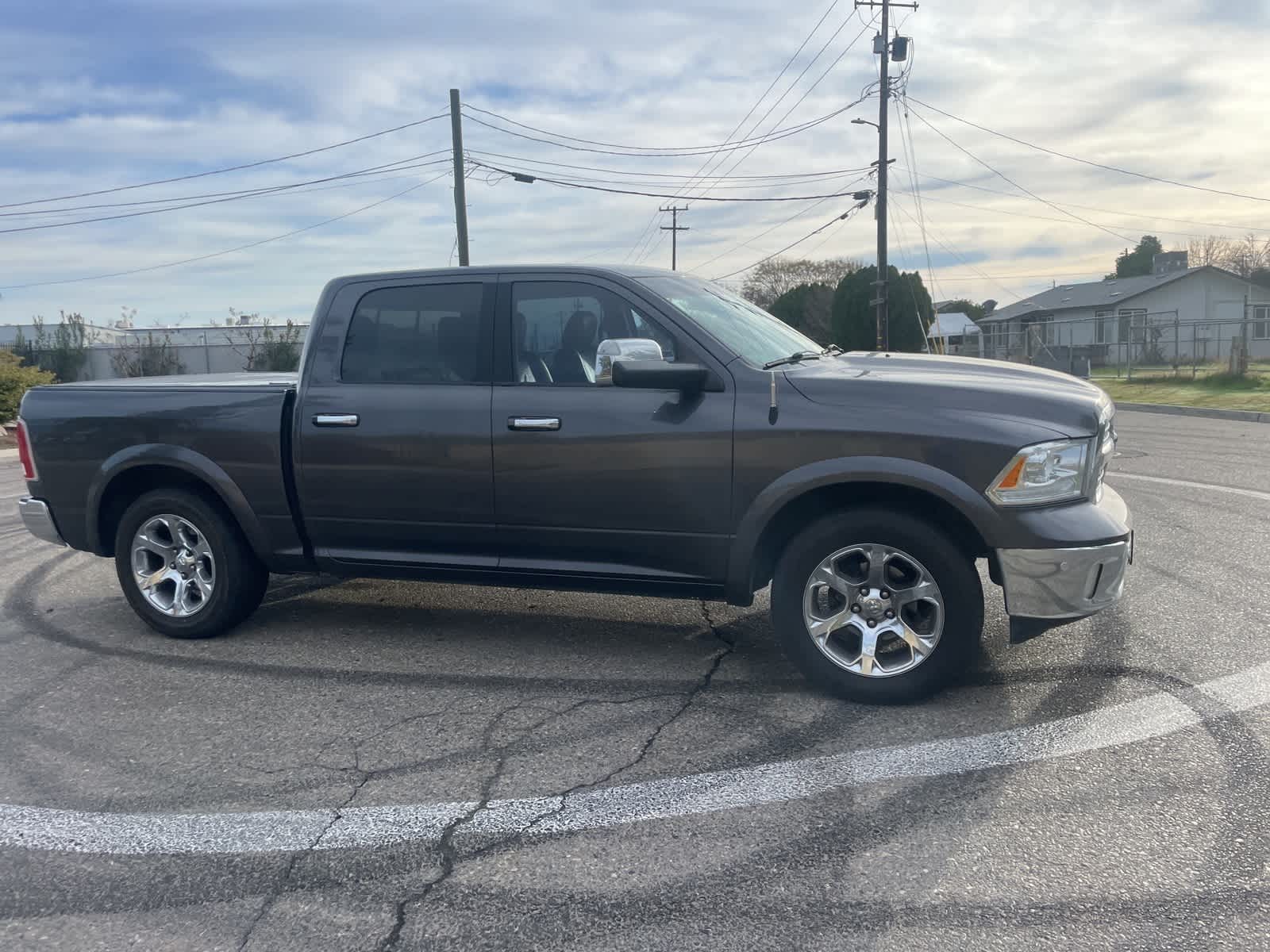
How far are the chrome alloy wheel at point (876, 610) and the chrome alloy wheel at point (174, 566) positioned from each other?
3275 mm

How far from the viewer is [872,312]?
1617 inches

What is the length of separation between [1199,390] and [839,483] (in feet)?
74.9

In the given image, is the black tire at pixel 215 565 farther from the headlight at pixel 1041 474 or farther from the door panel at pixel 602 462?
the headlight at pixel 1041 474

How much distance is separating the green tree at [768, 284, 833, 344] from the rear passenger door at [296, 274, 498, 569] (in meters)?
50.8

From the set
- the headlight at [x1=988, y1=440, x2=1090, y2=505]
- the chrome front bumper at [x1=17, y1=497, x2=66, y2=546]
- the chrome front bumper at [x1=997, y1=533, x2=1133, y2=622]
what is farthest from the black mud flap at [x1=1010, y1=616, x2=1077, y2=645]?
the chrome front bumper at [x1=17, y1=497, x2=66, y2=546]

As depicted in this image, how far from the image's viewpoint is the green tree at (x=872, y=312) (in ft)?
131

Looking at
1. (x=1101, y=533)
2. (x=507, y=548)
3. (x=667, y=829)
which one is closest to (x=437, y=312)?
(x=507, y=548)

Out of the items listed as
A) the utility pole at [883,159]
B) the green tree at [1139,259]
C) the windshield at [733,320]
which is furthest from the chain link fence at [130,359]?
the green tree at [1139,259]

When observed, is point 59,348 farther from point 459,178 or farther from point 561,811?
point 561,811

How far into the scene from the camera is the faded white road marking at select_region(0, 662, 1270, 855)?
3301mm

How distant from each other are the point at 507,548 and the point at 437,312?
1.24 m

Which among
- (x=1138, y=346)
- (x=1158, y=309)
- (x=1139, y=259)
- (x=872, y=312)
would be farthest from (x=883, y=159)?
(x=1139, y=259)

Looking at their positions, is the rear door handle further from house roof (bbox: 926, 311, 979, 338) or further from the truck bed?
house roof (bbox: 926, 311, 979, 338)

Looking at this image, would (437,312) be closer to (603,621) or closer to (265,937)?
(603,621)
